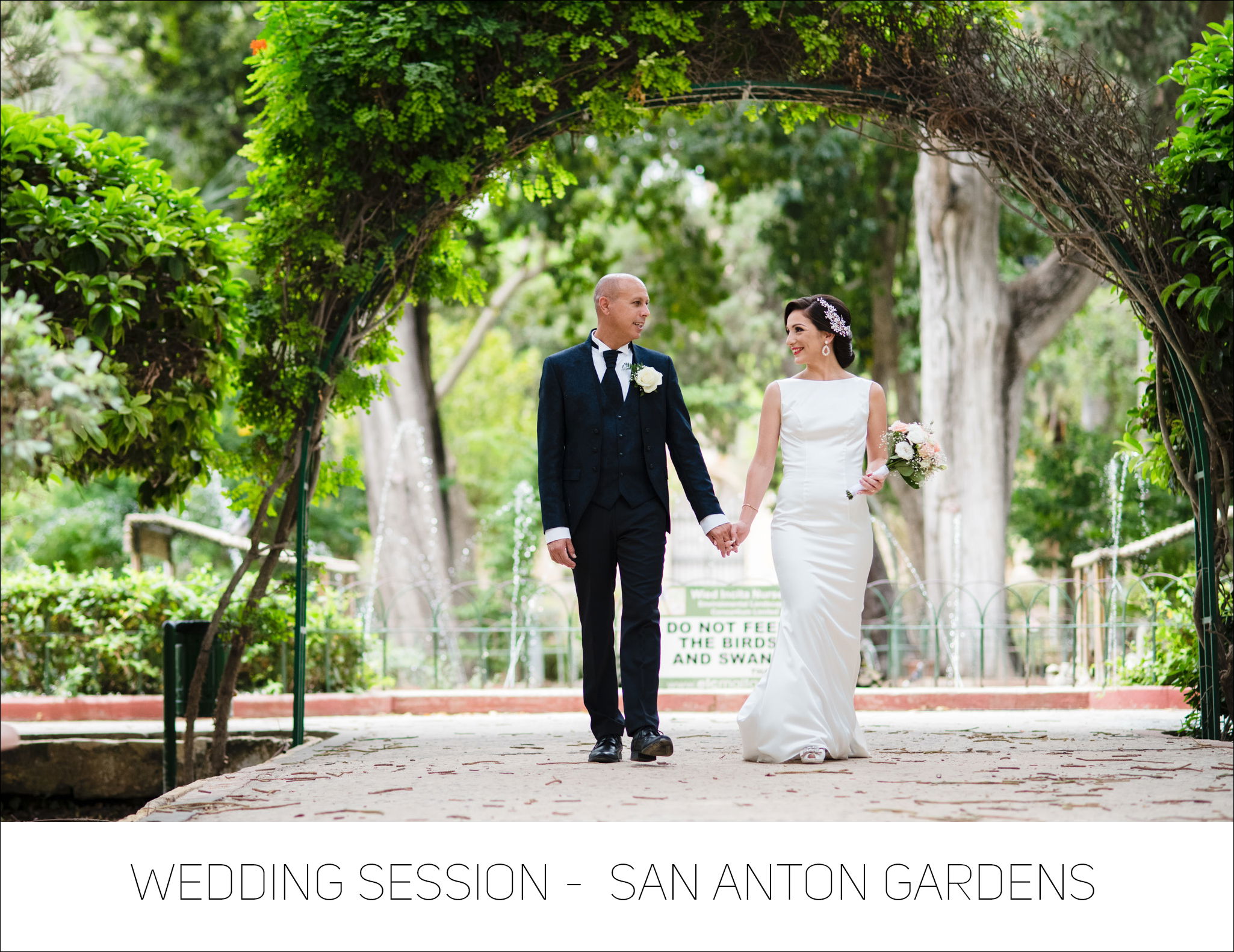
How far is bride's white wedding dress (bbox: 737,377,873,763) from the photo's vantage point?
18.0ft

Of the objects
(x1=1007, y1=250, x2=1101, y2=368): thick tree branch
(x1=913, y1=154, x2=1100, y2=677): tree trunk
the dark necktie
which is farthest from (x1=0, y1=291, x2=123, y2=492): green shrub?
(x1=1007, y1=250, x2=1101, y2=368): thick tree branch

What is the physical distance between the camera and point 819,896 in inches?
146

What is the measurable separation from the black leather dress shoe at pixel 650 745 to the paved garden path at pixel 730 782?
9cm

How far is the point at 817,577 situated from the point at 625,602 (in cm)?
88

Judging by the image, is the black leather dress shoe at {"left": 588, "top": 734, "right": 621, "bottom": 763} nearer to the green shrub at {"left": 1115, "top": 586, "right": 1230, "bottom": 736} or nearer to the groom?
the groom

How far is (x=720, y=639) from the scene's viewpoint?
1024cm

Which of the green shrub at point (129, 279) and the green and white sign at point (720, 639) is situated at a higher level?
the green shrub at point (129, 279)

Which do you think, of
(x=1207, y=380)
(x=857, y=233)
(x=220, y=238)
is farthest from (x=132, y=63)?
(x=1207, y=380)

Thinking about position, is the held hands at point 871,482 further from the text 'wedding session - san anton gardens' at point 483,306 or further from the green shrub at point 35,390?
the green shrub at point 35,390

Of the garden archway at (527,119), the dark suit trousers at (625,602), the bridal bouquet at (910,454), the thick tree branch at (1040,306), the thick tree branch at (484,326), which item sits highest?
the thick tree branch at (484,326)

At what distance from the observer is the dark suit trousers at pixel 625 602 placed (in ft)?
18.0

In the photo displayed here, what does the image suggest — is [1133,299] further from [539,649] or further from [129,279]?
[539,649]

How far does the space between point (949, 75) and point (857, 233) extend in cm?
1012

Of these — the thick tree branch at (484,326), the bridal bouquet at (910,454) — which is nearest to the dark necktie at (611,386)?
the bridal bouquet at (910,454)
